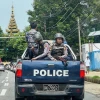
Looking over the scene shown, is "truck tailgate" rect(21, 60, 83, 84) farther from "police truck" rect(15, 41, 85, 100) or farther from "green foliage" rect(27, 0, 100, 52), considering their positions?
"green foliage" rect(27, 0, 100, 52)

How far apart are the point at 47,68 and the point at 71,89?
2.56 feet

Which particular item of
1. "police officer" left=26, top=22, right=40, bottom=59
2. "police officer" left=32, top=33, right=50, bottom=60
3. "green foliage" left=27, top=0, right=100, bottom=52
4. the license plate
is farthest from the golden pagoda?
the license plate

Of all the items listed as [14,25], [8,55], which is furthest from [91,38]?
[14,25]

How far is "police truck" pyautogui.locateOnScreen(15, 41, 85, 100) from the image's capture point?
349 inches

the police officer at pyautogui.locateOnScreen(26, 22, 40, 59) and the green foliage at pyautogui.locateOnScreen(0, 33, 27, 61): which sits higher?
the green foliage at pyautogui.locateOnScreen(0, 33, 27, 61)

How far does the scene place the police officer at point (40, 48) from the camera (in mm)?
9566

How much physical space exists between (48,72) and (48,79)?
0.17m

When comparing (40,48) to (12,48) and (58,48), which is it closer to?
(58,48)

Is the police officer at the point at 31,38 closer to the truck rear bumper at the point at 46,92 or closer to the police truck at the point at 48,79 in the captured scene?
the police truck at the point at 48,79

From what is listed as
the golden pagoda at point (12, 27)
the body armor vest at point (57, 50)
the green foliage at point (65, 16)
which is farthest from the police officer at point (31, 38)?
the golden pagoda at point (12, 27)

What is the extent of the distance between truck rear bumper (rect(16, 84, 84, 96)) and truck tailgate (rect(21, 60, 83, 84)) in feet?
0.49

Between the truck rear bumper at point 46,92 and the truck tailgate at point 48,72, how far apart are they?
0.15 m

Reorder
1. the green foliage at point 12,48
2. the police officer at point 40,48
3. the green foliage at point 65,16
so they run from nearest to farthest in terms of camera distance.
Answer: the police officer at point 40,48 < the green foliage at point 65,16 < the green foliage at point 12,48

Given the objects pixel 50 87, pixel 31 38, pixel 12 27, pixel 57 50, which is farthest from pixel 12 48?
pixel 50 87
